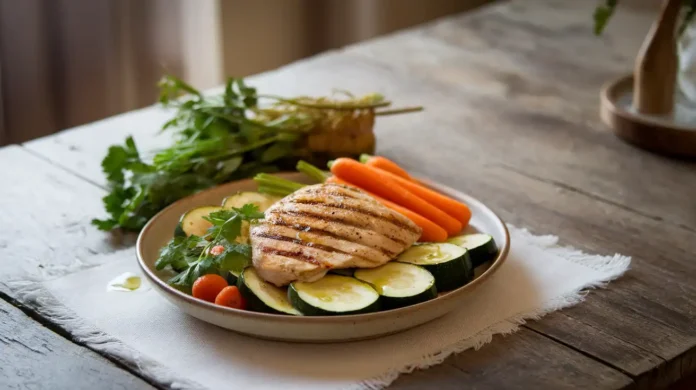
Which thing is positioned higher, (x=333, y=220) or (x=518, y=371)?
(x=333, y=220)

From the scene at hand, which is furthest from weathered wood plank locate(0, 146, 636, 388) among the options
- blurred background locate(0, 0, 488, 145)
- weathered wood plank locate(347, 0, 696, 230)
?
blurred background locate(0, 0, 488, 145)

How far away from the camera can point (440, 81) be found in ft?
7.72

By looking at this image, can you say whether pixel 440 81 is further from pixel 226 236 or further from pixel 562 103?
pixel 226 236

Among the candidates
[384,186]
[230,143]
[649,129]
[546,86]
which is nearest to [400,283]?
[384,186]

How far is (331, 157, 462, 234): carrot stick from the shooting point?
1.47 metres

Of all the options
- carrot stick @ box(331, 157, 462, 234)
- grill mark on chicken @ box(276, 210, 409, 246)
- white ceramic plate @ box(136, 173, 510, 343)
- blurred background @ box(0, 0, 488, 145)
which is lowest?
blurred background @ box(0, 0, 488, 145)

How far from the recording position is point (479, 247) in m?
1.38

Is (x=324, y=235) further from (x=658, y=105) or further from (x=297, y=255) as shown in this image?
(x=658, y=105)

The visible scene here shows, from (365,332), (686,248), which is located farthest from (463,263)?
(686,248)

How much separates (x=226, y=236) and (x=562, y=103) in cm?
117

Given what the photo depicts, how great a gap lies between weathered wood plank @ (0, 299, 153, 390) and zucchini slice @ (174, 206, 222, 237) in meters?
0.25

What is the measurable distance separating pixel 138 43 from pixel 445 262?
227cm

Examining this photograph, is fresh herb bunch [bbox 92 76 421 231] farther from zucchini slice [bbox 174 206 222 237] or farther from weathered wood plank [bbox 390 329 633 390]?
weathered wood plank [bbox 390 329 633 390]

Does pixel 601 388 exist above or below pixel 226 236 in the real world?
below
